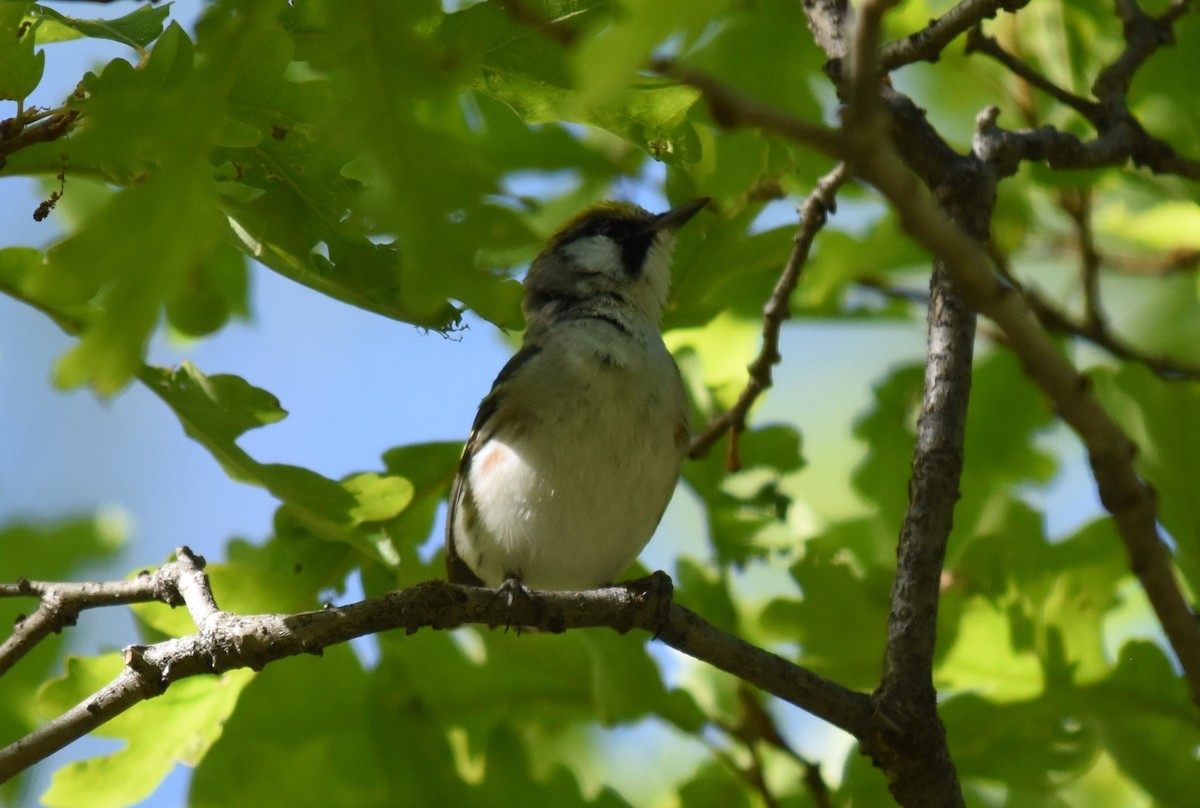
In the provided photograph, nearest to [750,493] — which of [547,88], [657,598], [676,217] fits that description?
[676,217]

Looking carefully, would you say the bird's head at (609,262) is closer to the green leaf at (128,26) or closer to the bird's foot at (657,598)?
the bird's foot at (657,598)

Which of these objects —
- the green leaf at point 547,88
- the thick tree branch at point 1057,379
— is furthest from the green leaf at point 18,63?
the thick tree branch at point 1057,379

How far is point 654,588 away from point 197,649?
1002 millimetres

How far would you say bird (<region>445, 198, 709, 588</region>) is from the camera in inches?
151

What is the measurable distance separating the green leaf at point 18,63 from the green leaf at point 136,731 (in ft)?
4.85

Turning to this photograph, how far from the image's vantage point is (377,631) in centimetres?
241

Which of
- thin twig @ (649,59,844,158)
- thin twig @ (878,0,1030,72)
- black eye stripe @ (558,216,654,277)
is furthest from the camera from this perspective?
black eye stripe @ (558,216,654,277)

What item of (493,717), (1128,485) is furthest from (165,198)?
(493,717)

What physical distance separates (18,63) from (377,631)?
4.02ft

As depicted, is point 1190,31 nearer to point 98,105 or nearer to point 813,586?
point 813,586

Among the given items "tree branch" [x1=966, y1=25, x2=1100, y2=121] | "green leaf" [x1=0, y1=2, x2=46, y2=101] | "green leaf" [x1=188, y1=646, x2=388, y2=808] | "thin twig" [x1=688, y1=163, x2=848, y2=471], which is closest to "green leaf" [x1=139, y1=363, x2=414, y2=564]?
"green leaf" [x1=0, y1=2, x2=46, y2=101]

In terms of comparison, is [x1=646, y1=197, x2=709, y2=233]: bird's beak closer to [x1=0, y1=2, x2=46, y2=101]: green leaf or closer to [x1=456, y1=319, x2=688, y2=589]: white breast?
[x1=456, y1=319, x2=688, y2=589]: white breast

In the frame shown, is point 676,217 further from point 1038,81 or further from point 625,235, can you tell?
point 1038,81

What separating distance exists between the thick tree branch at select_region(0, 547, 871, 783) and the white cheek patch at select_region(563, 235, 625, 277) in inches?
74.8
